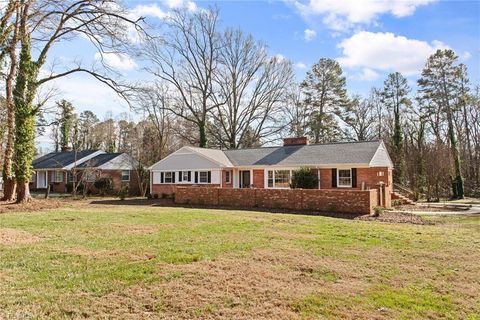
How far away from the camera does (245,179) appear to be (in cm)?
2861

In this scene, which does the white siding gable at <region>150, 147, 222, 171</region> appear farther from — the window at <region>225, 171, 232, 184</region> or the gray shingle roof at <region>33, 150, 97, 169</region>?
the gray shingle roof at <region>33, 150, 97, 169</region>

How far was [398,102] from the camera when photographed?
39.0m

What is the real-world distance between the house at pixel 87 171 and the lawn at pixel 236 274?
Answer: 2459 centimetres

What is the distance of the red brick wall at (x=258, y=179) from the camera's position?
26938mm

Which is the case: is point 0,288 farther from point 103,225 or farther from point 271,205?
point 271,205

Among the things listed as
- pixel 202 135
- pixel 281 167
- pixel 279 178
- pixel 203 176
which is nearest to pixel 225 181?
pixel 203 176

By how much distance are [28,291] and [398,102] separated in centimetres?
4055

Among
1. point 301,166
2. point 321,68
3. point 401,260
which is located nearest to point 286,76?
point 321,68

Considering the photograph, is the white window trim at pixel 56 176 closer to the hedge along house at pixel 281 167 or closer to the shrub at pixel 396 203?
the hedge along house at pixel 281 167

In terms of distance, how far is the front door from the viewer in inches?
1116

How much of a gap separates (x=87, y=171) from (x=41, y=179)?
33.3 ft

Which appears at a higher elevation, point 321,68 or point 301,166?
point 321,68

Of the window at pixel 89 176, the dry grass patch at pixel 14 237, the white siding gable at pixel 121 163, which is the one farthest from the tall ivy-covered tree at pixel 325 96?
the dry grass patch at pixel 14 237

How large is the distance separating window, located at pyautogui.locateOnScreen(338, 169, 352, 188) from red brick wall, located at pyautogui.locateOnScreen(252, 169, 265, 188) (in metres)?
5.98
